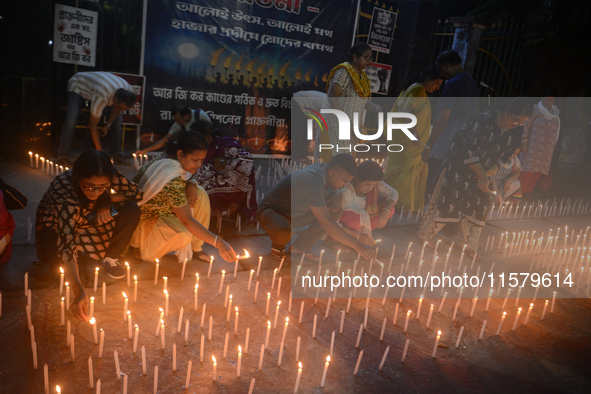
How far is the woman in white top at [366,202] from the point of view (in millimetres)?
4766

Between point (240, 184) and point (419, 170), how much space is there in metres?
3.04

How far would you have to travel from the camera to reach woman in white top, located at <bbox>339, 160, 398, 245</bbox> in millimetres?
4766

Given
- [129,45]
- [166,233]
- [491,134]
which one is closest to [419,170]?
[491,134]

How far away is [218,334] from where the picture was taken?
328cm

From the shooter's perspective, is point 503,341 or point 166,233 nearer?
point 503,341

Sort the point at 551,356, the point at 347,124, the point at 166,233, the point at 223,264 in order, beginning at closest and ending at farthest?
the point at 551,356 → the point at 166,233 → the point at 223,264 → the point at 347,124

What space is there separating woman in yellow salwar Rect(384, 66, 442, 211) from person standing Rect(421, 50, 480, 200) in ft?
0.41

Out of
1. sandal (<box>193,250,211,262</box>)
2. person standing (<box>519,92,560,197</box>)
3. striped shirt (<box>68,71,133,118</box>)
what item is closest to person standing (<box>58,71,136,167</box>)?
striped shirt (<box>68,71,133,118</box>)

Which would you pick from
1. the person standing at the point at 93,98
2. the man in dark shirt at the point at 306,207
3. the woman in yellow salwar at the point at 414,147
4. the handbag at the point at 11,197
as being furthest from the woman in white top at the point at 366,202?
the person standing at the point at 93,98

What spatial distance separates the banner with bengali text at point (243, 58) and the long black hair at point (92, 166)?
5491mm

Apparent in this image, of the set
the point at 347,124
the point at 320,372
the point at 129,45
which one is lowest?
the point at 320,372

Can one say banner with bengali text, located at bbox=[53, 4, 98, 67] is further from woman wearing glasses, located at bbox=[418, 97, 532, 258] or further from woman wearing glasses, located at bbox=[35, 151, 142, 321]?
woman wearing glasses, located at bbox=[418, 97, 532, 258]

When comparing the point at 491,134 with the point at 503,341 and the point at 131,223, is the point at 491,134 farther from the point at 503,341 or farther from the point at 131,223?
the point at 131,223

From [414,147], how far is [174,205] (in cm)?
404
